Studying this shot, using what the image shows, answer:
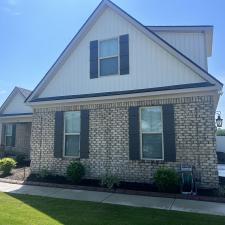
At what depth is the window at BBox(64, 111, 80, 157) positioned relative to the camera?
36.8ft

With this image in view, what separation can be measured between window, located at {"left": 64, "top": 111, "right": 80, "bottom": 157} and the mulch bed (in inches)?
47.9

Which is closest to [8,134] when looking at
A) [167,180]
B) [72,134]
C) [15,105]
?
[15,105]

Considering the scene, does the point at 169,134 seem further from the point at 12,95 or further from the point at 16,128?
the point at 12,95

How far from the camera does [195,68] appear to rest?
9.30 meters

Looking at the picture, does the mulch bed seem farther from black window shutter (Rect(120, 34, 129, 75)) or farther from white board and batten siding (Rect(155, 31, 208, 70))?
white board and batten siding (Rect(155, 31, 208, 70))

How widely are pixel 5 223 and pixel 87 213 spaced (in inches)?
74.9

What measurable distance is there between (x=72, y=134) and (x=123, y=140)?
255 centimetres

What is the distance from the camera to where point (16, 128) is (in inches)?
776

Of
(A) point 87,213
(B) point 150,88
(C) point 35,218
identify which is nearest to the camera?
(C) point 35,218

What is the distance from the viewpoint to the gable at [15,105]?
21.1 meters

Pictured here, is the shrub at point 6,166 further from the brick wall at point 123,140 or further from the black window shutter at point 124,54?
the black window shutter at point 124,54

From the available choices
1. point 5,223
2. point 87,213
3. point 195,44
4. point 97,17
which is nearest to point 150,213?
point 87,213

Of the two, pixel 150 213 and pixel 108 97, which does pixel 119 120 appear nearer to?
pixel 108 97

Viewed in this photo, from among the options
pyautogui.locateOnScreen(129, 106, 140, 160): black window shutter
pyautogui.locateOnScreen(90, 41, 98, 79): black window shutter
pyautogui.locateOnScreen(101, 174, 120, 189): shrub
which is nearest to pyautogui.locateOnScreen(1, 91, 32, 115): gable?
pyautogui.locateOnScreen(90, 41, 98, 79): black window shutter
